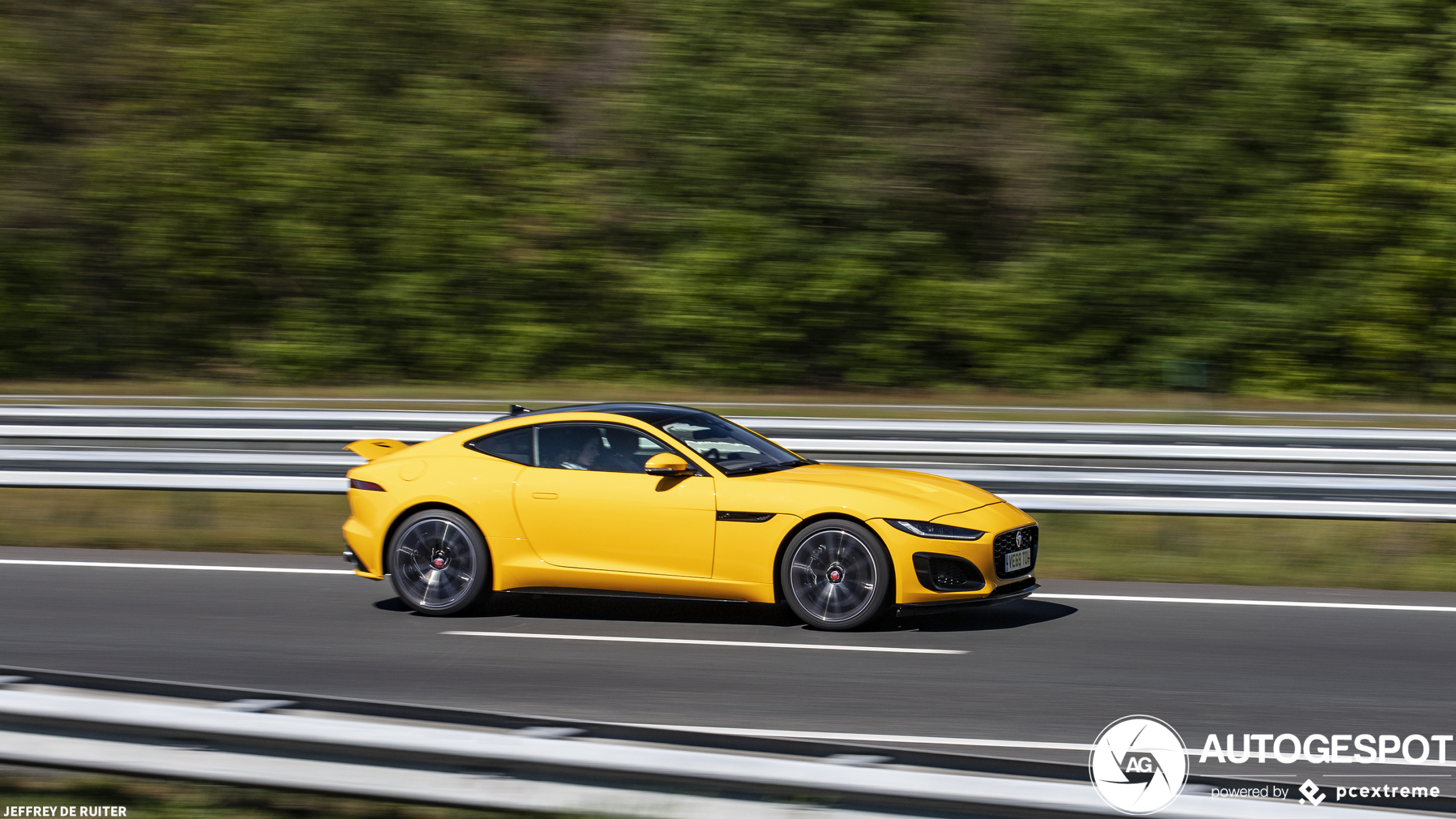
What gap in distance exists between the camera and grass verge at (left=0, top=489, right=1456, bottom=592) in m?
9.72

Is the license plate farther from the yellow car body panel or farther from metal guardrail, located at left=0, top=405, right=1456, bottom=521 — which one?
metal guardrail, located at left=0, top=405, right=1456, bottom=521

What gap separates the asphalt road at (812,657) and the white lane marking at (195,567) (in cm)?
46

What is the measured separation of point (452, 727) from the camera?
12.6 feet

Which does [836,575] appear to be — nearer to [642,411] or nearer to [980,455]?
[642,411]

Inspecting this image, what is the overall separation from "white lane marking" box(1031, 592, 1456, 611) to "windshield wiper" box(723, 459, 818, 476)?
5.88 ft

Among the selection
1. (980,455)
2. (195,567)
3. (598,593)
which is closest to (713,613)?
(598,593)

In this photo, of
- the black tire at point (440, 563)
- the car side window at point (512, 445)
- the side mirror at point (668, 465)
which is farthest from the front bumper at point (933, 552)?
the black tire at point (440, 563)

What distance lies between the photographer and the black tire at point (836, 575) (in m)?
7.70

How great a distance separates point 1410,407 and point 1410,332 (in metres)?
1.25

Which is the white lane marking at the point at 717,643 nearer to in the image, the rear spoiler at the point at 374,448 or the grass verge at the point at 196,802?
the rear spoiler at the point at 374,448

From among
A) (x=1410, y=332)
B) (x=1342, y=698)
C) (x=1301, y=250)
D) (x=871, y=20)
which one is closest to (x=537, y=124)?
(x=871, y=20)

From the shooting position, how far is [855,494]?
7.82 metres

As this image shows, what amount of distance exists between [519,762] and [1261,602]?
6435 mm

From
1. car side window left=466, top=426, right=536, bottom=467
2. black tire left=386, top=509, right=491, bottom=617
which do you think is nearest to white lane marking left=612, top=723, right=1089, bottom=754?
black tire left=386, top=509, right=491, bottom=617
